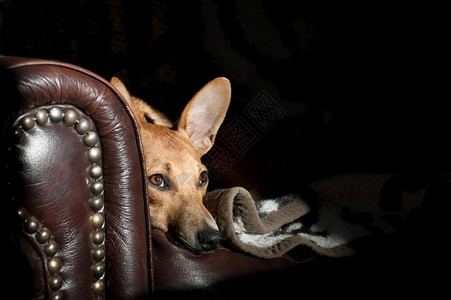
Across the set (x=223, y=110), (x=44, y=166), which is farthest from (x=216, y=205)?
(x=44, y=166)

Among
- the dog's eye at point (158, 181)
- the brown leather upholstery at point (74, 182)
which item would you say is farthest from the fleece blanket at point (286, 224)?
the brown leather upholstery at point (74, 182)

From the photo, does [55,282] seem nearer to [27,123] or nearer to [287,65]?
[27,123]

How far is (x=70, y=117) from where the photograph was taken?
763 mm

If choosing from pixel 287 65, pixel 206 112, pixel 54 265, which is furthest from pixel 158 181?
pixel 287 65

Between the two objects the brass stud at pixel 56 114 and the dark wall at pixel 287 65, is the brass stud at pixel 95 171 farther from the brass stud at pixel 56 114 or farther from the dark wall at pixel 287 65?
the dark wall at pixel 287 65

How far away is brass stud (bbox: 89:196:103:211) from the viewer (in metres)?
0.81

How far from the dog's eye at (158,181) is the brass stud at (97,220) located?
407 mm

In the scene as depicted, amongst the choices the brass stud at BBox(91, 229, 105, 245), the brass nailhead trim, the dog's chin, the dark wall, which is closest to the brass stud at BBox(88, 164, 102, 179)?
the brass nailhead trim

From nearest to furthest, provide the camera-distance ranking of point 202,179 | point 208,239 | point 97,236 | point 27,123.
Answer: point 27,123 < point 97,236 < point 208,239 < point 202,179

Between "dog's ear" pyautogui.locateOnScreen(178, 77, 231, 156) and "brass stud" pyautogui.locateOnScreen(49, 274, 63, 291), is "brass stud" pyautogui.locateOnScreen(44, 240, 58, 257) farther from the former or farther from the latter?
"dog's ear" pyautogui.locateOnScreen(178, 77, 231, 156)

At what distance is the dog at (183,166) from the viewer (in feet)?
3.67

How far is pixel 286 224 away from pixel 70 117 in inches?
29.6

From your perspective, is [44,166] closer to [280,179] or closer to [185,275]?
[185,275]

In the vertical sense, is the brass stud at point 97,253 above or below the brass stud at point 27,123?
below
